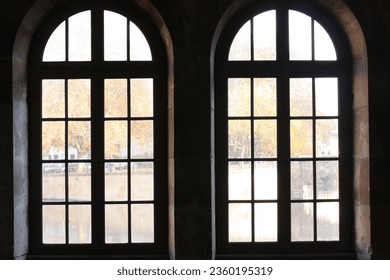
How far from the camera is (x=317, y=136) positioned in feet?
16.9

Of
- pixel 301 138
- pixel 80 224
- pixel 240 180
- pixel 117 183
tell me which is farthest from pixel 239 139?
pixel 80 224

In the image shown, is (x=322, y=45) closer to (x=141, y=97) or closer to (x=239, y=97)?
(x=239, y=97)

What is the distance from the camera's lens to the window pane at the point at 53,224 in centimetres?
508

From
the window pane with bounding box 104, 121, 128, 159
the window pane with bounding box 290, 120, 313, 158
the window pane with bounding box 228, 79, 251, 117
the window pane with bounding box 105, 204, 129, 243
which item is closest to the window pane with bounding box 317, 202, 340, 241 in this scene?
the window pane with bounding box 290, 120, 313, 158

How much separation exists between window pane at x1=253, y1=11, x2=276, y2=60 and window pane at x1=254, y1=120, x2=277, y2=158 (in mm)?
716

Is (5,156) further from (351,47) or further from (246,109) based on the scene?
(351,47)

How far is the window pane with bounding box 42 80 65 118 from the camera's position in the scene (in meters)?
5.10

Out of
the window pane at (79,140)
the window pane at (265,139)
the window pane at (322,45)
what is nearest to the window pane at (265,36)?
the window pane at (322,45)

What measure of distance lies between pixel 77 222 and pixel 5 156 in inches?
40.1

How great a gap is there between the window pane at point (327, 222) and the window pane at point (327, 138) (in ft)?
1.80

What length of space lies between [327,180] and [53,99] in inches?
121

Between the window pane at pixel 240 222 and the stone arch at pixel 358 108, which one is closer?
the stone arch at pixel 358 108

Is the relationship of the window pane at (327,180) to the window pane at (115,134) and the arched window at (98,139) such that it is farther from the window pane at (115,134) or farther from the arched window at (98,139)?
the window pane at (115,134)

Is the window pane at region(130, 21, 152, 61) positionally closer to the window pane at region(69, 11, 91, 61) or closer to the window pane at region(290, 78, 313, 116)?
the window pane at region(69, 11, 91, 61)
